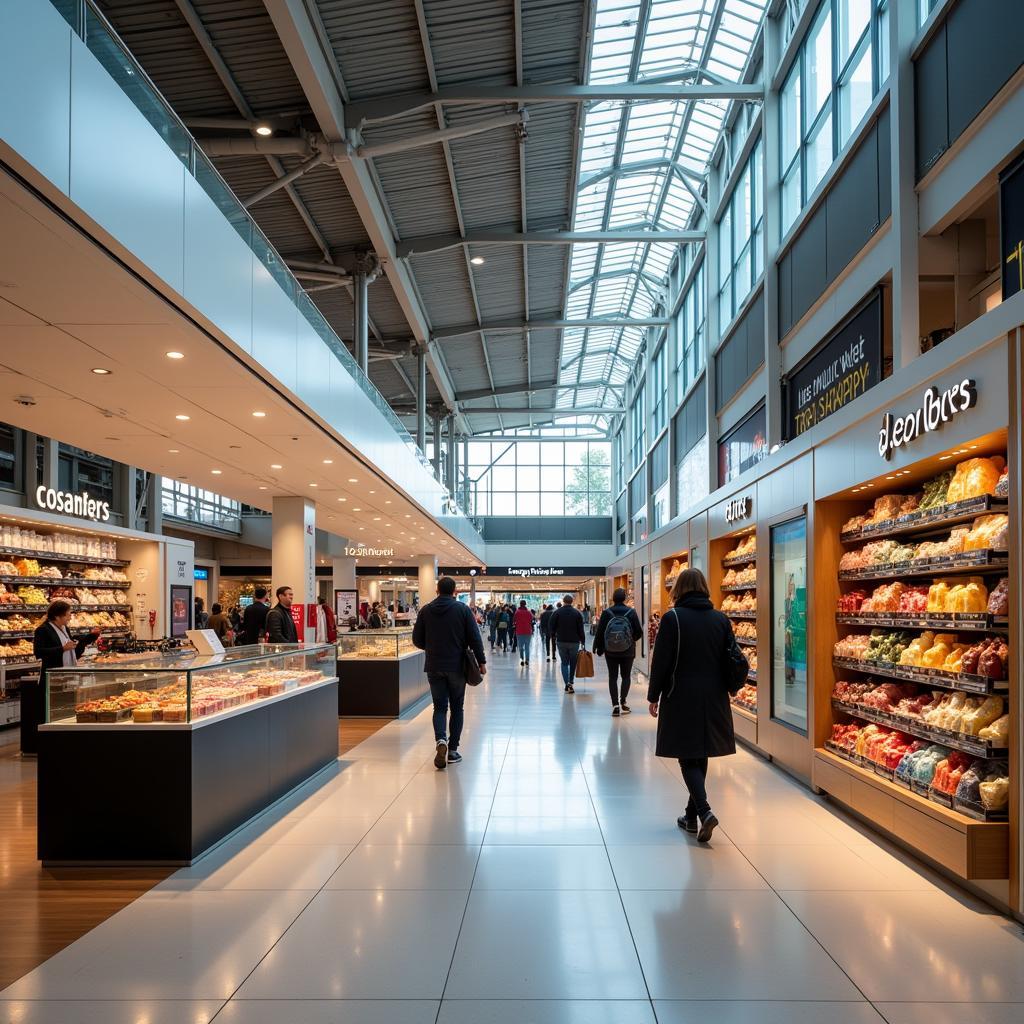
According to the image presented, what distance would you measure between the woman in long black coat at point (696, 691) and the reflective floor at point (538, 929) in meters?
0.51

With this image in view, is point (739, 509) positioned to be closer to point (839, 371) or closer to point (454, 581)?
point (839, 371)

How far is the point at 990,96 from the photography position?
5.98 m

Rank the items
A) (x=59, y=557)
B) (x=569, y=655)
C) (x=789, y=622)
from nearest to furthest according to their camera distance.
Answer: (x=789, y=622) → (x=59, y=557) → (x=569, y=655)

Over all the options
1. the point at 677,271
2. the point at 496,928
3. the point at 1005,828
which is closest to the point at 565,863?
the point at 496,928

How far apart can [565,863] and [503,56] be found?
33.8 ft

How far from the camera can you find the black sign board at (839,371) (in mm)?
7922

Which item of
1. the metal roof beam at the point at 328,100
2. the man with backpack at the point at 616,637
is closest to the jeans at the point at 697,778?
the man with backpack at the point at 616,637

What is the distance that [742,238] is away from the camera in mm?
14609

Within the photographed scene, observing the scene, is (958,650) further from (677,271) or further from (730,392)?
(677,271)

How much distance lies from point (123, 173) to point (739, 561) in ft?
28.2

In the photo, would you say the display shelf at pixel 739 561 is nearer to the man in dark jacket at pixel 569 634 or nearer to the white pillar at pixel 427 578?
the man in dark jacket at pixel 569 634

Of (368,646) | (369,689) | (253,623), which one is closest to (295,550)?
(253,623)

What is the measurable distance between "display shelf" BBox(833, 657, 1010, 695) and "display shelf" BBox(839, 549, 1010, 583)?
61 cm

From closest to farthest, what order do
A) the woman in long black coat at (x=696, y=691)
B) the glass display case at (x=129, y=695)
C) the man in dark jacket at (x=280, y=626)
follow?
the glass display case at (x=129, y=695) < the woman in long black coat at (x=696, y=691) < the man in dark jacket at (x=280, y=626)
